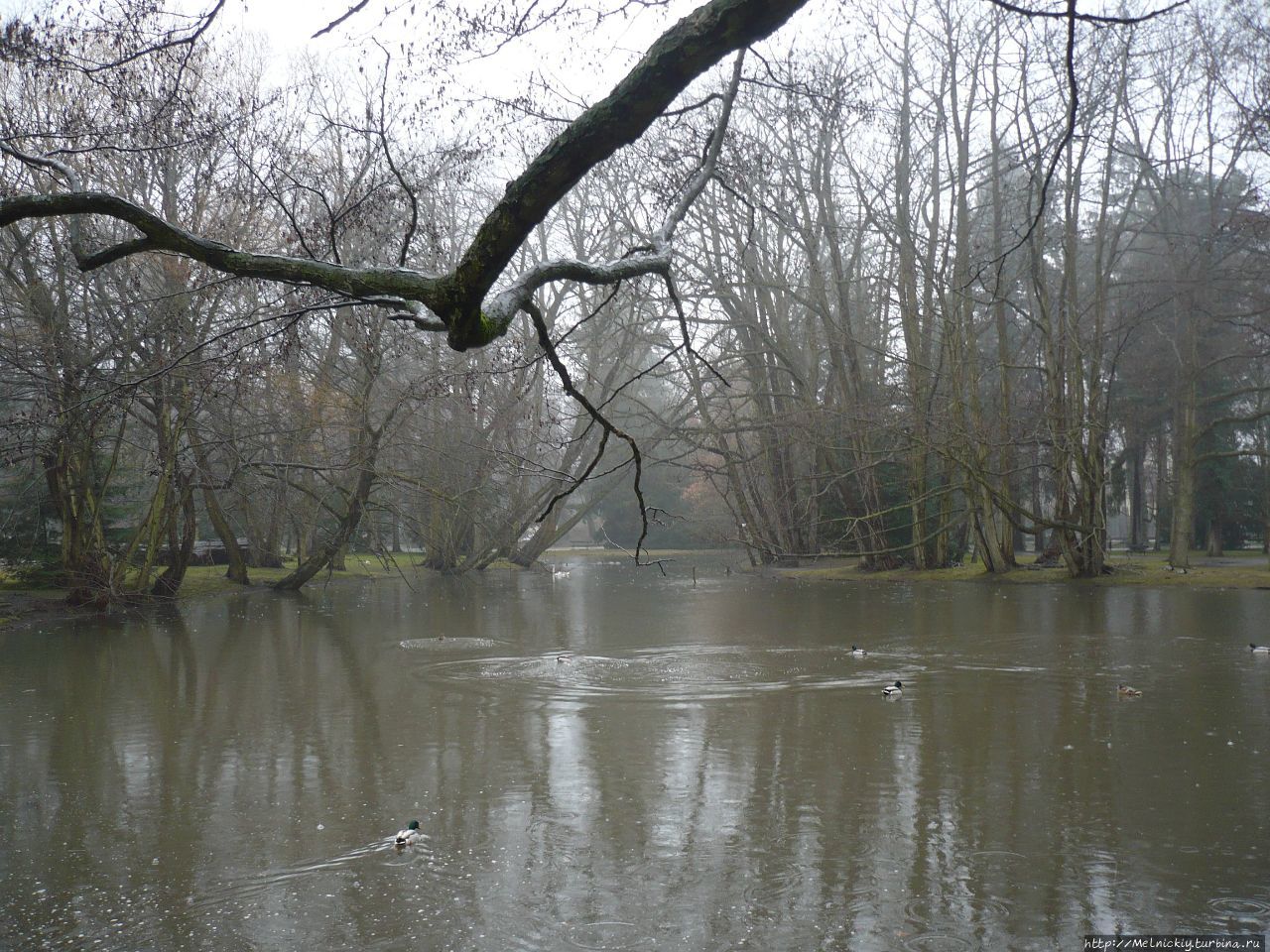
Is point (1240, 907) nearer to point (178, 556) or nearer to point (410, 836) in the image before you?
point (410, 836)

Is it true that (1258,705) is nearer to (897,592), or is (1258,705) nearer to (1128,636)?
(1128,636)

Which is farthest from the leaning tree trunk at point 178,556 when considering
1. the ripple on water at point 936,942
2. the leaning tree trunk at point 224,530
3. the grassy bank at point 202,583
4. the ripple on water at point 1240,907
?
the ripple on water at point 1240,907

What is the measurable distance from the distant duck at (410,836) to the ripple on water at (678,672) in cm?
445

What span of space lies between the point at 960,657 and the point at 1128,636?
2.89 meters

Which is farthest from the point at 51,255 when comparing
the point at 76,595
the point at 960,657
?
the point at 960,657

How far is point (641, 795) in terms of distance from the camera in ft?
22.5

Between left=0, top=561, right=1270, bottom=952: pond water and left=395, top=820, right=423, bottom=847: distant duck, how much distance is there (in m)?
0.09

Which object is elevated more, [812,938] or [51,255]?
[51,255]

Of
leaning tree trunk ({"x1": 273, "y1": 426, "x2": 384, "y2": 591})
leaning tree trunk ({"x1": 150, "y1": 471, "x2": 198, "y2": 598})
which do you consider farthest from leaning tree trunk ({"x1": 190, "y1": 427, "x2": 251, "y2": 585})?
leaning tree trunk ({"x1": 273, "y1": 426, "x2": 384, "y2": 591})

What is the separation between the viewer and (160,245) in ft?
12.8

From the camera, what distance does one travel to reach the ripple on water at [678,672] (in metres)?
10.8

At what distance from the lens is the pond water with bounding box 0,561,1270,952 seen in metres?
4.90

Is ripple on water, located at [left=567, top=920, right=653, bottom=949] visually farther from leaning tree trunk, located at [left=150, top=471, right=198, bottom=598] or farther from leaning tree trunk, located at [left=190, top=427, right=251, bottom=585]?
leaning tree trunk, located at [left=150, top=471, right=198, bottom=598]

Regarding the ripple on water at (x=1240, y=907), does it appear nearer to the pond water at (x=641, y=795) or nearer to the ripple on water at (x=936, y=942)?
the pond water at (x=641, y=795)
